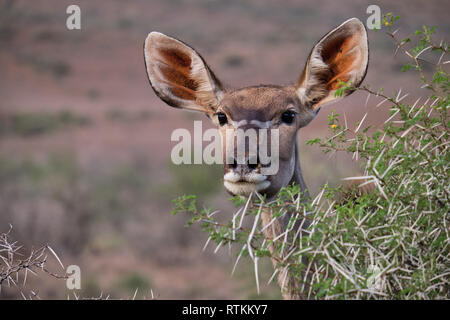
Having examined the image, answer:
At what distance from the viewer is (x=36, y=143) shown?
2808 centimetres

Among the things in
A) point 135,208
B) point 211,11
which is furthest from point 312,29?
point 135,208

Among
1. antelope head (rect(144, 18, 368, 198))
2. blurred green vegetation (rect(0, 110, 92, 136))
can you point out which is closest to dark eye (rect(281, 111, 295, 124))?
antelope head (rect(144, 18, 368, 198))

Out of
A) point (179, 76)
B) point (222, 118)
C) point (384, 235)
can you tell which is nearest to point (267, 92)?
point (222, 118)

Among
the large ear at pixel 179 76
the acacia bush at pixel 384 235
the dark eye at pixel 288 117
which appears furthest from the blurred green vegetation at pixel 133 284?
the acacia bush at pixel 384 235

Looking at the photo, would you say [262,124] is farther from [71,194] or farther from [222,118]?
[71,194]

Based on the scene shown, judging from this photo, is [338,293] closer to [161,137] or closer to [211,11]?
[161,137]

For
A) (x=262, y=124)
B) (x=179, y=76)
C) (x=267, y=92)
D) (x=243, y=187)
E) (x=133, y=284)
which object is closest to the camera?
(x=243, y=187)

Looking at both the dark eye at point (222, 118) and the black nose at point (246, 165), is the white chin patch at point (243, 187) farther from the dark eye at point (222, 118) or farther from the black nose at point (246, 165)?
the dark eye at point (222, 118)

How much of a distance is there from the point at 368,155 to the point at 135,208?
49.9 ft

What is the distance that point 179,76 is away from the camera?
5.68m

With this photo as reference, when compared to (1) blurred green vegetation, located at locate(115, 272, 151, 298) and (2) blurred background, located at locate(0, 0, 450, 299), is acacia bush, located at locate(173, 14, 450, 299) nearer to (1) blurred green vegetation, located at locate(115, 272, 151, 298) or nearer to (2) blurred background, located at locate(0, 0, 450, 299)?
(2) blurred background, located at locate(0, 0, 450, 299)

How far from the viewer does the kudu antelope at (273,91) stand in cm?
495

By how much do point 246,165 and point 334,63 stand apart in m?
1.50

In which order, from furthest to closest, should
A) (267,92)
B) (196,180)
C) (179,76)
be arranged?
1. (196,180)
2. (179,76)
3. (267,92)
